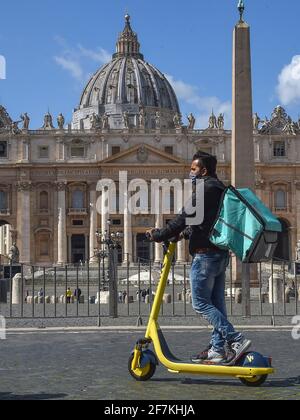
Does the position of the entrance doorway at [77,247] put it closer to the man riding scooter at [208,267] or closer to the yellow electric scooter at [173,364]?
the yellow electric scooter at [173,364]

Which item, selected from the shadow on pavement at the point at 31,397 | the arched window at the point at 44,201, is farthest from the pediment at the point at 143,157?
the shadow on pavement at the point at 31,397

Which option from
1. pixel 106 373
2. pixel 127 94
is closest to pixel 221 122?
pixel 127 94

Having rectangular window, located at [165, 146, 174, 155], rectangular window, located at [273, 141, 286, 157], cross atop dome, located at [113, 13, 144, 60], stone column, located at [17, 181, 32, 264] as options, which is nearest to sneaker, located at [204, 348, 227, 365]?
stone column, located at [17, 181, 32, 264]

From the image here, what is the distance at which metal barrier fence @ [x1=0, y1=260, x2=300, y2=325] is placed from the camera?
1720 centimetres

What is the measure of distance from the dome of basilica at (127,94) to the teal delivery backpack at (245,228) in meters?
84.0

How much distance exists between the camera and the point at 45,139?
69312mm

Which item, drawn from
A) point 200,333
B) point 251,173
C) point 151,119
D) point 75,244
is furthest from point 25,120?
point 200,333

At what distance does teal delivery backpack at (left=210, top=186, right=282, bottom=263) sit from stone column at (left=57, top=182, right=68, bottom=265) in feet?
204

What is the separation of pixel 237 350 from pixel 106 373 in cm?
147
